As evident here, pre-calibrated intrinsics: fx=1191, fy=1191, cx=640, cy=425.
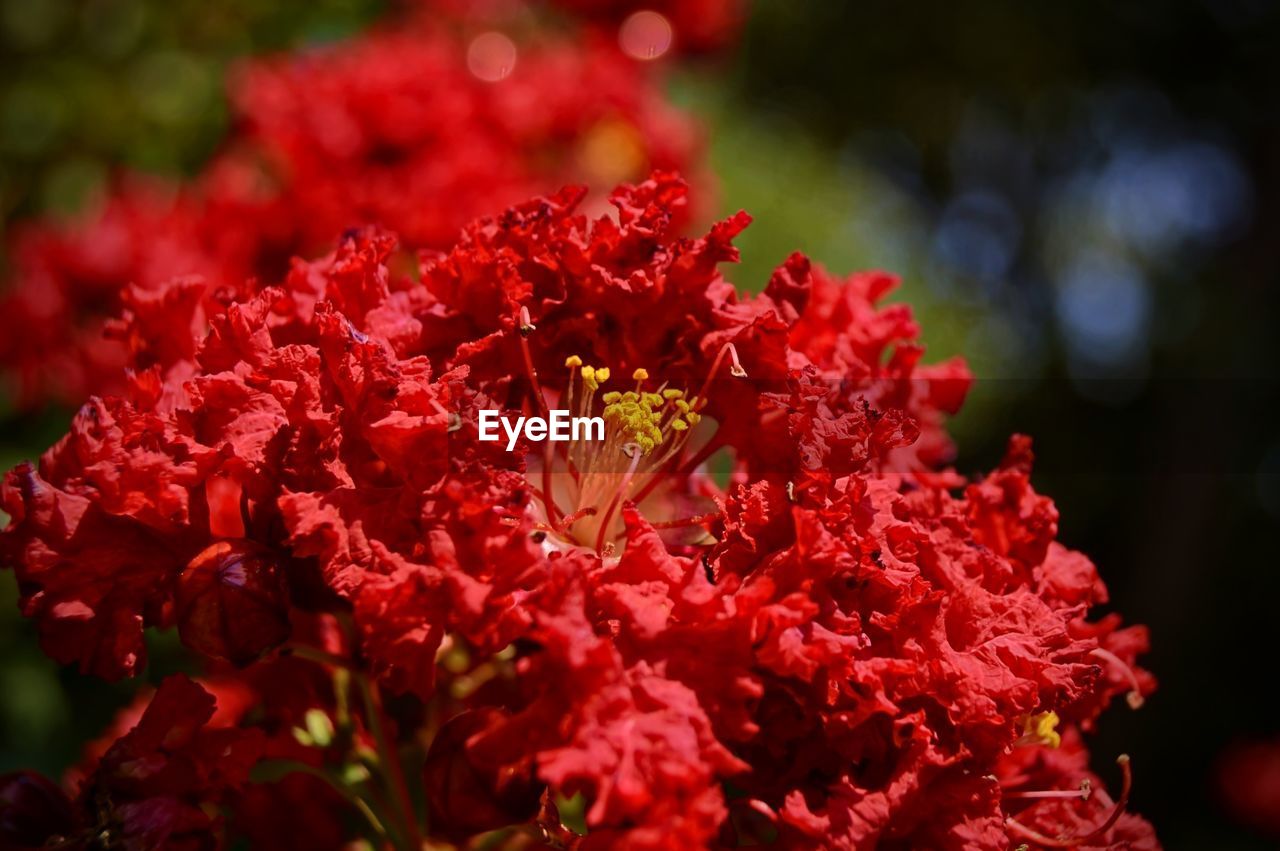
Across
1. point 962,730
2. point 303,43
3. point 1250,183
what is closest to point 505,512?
point 962,730

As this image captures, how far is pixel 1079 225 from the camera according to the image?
580 centimetres

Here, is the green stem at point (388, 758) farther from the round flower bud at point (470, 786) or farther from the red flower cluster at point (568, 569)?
the round flower bud at point (470, 786)

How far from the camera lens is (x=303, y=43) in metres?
2.21

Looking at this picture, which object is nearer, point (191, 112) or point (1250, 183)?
point (191, 112)

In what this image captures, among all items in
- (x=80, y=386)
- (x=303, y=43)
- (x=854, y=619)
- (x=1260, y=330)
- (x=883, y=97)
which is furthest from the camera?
(x=883, y=97)

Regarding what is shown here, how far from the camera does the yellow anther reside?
91 cm

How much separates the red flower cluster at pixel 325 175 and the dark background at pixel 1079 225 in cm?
43

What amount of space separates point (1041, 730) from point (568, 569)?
15.9 inches

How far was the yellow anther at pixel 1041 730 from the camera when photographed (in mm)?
908

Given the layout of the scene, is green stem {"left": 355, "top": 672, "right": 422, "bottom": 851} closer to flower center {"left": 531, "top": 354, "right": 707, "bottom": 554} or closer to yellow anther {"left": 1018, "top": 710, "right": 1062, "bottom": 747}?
flower center {"left": 531, "top": 354, "right": 707, "bottom": 554}

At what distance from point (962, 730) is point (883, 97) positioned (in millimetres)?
4970

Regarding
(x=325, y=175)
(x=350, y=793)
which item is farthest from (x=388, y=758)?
(x=325, y=175)

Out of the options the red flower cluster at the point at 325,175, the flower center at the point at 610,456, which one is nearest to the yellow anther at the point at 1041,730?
the flower center at the point at 610,456

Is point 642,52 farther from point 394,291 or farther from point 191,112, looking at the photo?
point 394,291
